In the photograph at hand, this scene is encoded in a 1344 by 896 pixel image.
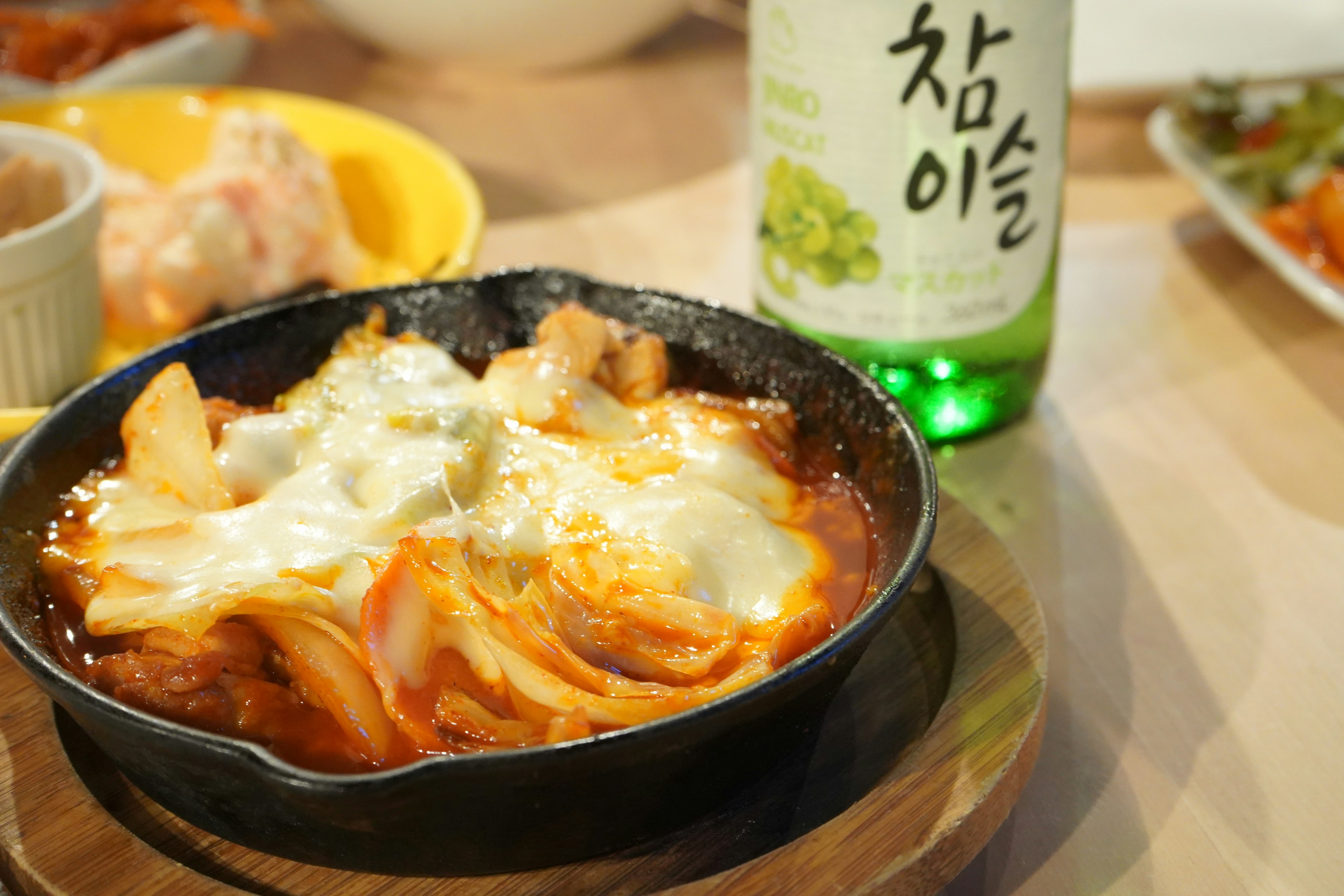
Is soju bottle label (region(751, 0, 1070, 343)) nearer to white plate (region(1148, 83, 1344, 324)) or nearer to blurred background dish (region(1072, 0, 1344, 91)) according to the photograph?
white plate (region(1148, 83, 1344, 324))

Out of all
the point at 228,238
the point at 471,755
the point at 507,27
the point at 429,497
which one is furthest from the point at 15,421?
the point at 507,27

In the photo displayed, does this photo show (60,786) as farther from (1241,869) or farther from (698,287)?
(698,287)

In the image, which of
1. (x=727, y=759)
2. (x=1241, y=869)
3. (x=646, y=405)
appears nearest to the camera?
(x=727, y=759)

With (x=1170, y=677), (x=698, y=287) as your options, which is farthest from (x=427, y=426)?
(x=698, y=287)

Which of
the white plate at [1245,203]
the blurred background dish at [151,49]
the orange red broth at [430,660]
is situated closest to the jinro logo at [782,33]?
the orange red broth at [430,660]

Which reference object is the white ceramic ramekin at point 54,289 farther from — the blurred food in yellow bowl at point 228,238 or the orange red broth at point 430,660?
the orange red broth at point 430,660
